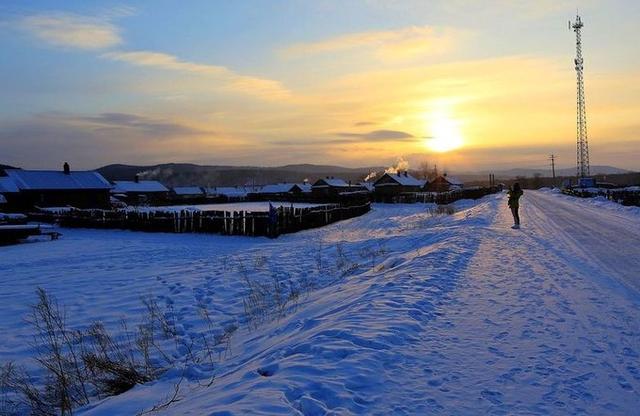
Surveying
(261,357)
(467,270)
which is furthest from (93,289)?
(467,270)

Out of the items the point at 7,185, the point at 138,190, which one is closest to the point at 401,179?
the point at 138,190

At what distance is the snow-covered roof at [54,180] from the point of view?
151ft

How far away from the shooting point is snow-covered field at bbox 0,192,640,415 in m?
4.27

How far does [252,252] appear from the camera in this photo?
17.7 m

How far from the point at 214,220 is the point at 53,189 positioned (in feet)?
100

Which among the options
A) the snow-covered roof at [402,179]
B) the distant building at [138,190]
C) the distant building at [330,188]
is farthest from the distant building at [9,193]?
the snow-covered roof at [402,179]

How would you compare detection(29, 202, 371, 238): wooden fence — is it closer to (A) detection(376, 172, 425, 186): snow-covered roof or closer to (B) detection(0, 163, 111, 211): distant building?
(B) detection(0, 163, 111, 211): distant building

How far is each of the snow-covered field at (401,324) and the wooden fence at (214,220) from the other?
7.36m

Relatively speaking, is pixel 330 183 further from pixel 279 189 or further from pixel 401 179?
pixel 279 189

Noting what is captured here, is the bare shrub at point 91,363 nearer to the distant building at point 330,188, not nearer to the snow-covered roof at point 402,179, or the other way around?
the snow-covered roof at point 402,179

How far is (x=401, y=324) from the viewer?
20.1 ft

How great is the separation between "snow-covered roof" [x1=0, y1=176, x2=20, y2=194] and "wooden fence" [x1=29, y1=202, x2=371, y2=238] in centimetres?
1460

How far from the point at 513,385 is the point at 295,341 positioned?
2.44 metres

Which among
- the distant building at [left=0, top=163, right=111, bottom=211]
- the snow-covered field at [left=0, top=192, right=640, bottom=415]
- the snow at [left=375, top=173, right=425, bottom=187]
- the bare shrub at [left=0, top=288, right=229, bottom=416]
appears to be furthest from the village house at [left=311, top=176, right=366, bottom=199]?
the bare shrub at [left=0, top=288, right=229, bottom=416]
